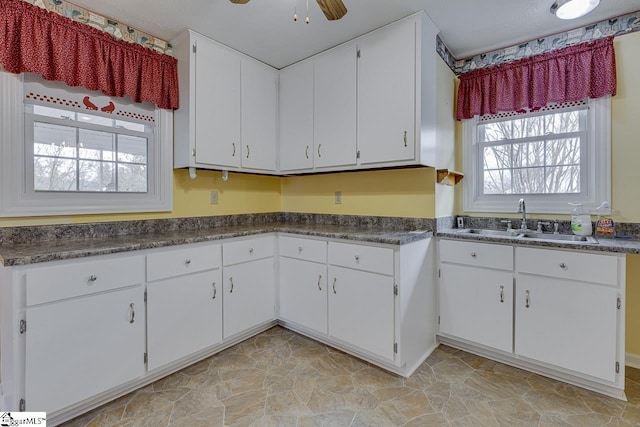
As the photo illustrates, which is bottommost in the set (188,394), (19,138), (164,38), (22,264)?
(188,394)

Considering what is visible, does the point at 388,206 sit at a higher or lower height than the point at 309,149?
lower

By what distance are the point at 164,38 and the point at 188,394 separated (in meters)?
2.57

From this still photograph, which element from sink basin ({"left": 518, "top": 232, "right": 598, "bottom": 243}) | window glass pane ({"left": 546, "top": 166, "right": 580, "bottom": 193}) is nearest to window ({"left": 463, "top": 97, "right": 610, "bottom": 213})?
window glass pane ({"left": 546, "top": 166, "right": 580, "bottom": 193})

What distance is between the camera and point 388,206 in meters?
2.56

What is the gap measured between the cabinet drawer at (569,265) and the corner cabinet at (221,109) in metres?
2.18

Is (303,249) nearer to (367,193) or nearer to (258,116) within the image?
(367,193)

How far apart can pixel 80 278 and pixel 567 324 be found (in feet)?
9.22

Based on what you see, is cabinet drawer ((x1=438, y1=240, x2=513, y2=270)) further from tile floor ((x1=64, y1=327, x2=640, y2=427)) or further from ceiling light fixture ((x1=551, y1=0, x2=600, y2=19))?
ceiling light fixture ((x1=551, y1=0, x2=600, y2=19))

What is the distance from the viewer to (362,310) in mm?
2121

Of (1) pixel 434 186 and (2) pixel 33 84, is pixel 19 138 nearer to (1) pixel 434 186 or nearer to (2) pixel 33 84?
(2) pixel 33 84

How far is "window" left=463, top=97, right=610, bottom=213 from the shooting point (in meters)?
2.17

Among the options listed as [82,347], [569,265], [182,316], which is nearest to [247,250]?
[182,316]

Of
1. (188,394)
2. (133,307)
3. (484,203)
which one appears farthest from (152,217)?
(484,203)

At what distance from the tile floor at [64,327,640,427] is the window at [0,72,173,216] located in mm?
1282
